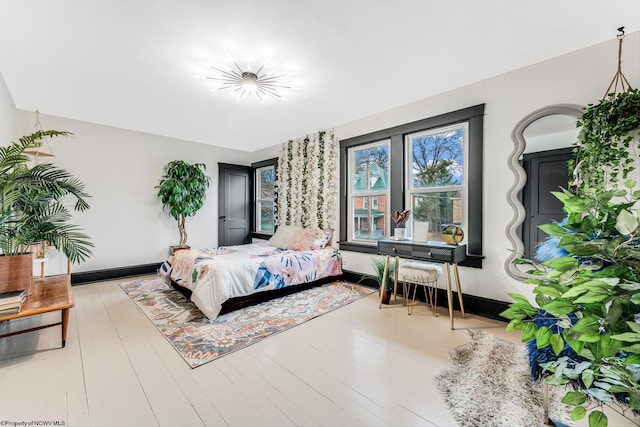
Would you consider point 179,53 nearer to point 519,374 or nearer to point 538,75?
point 538,75

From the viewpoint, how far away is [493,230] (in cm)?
283

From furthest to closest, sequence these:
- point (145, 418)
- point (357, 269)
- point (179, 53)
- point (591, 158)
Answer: point (357, 269) < point (179, 53) < point (591, 158) < point (145, 418)

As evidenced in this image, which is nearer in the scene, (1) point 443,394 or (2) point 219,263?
(1) point 443,394

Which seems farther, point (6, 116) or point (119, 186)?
point (119, 186)

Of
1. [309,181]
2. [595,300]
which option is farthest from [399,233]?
[595,300]

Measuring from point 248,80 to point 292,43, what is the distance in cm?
76

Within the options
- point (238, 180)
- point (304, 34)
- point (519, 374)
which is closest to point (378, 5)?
point (304, 34)

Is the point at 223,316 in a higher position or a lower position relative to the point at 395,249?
lower

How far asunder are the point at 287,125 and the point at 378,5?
2.76m

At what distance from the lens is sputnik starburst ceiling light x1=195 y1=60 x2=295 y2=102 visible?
2725 millimetres

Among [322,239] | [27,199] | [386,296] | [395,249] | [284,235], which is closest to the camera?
[27,199]

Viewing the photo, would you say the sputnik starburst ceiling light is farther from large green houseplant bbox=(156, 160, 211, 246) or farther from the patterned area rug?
the patterned area rug

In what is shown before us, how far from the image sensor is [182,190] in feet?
15.7

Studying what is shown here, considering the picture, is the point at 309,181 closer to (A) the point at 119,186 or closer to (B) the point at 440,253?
(B) the point at 440,253
